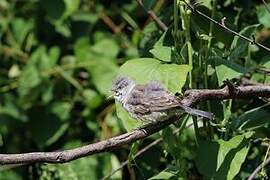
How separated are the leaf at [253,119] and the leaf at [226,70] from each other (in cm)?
27

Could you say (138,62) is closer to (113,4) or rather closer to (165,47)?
(165,47)

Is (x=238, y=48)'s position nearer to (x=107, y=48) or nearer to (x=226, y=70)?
(x=226, y=70)

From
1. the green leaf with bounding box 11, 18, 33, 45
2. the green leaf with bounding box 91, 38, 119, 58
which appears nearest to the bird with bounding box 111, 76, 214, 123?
the green leaf with bounding box 91, 38, 119, 58

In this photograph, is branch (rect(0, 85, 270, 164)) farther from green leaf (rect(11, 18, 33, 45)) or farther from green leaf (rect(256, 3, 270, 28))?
green leaf (rect(11, 18, 33, 45))

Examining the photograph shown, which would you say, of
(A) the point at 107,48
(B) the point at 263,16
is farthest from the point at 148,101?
(A) the point at 107,48

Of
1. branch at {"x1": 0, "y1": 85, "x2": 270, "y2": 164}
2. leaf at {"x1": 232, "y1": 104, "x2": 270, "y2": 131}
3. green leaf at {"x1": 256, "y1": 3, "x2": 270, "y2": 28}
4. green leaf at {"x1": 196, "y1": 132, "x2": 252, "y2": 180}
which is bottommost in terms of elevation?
green leaf at {"x1": 196, "y1": 132, "x2": 252, "y2": 180}

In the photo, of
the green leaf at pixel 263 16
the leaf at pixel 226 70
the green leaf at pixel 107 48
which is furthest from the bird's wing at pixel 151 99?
the green leaf at pixel 107 48

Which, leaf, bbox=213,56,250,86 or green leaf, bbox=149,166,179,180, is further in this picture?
green leaf, bbox=149,166,179,180

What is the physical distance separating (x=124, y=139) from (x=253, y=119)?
0.61 meters

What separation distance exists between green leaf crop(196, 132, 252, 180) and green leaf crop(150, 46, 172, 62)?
1.03 feet

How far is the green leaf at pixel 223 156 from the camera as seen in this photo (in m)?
2.47

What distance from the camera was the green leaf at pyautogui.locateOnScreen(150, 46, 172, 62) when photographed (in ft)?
8.21

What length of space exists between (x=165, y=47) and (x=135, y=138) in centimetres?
39

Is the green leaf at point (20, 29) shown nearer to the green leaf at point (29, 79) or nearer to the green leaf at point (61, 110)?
the green leaf at point (29, 79)
